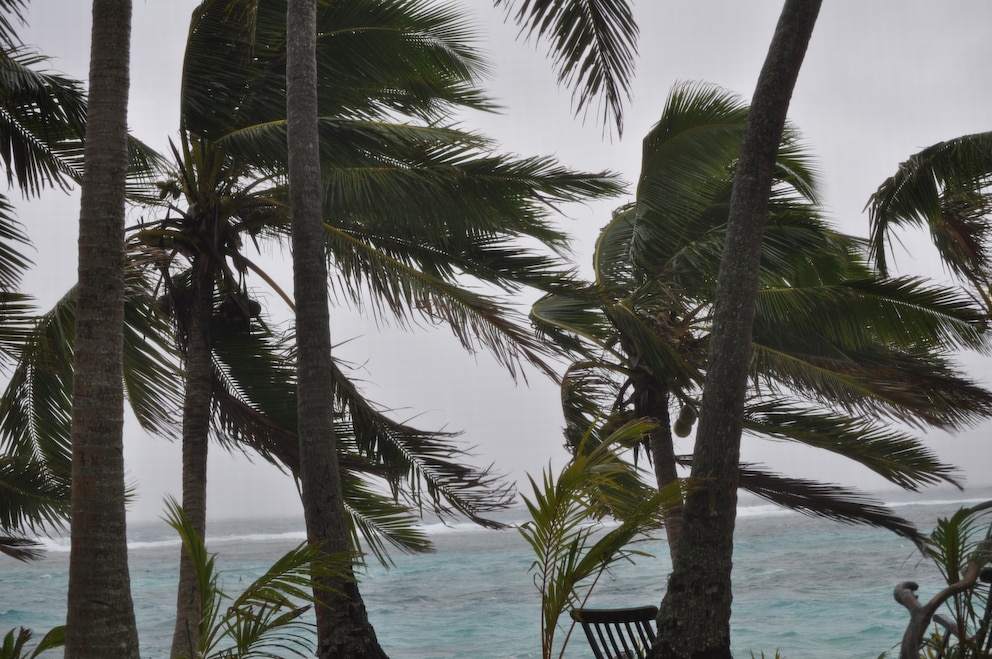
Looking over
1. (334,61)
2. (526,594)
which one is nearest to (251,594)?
(334,61)

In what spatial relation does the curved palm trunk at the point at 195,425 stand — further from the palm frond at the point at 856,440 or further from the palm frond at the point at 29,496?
the palm frond at the point at 856,440

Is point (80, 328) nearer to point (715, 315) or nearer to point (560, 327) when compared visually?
point (715, 315)

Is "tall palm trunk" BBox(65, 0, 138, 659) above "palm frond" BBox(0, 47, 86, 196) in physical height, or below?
below

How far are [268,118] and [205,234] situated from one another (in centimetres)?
115

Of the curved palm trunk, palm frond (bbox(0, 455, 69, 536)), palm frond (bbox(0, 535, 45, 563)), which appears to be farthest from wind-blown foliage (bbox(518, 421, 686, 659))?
palm frond (bbox(0, 455, 69, 536))

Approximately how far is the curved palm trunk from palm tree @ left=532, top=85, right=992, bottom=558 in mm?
3075

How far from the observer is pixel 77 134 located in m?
6.97

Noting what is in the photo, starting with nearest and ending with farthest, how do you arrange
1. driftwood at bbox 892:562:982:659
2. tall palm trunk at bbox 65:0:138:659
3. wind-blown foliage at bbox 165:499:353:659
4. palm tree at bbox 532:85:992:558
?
driftwood at bbox 892:562:982:659
tall palm trunk at bbox 65:0:138:659
wind-blown foliage at bbox 165:499:353:659
palm tree at bbox 532:85:992:558

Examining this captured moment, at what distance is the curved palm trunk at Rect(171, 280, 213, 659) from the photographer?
6.64 m

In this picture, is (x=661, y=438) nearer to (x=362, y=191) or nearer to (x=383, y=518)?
(x=383, y=518)

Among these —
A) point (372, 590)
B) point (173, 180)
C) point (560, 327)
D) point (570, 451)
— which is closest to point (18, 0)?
point (173, 180)

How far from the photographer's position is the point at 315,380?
5363 mm

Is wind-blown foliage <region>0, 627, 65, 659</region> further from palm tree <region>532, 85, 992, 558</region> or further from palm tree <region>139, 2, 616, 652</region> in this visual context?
palm tree <region>532, 85, 992, 558</region>

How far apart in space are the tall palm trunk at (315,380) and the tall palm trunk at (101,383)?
1.17 m
